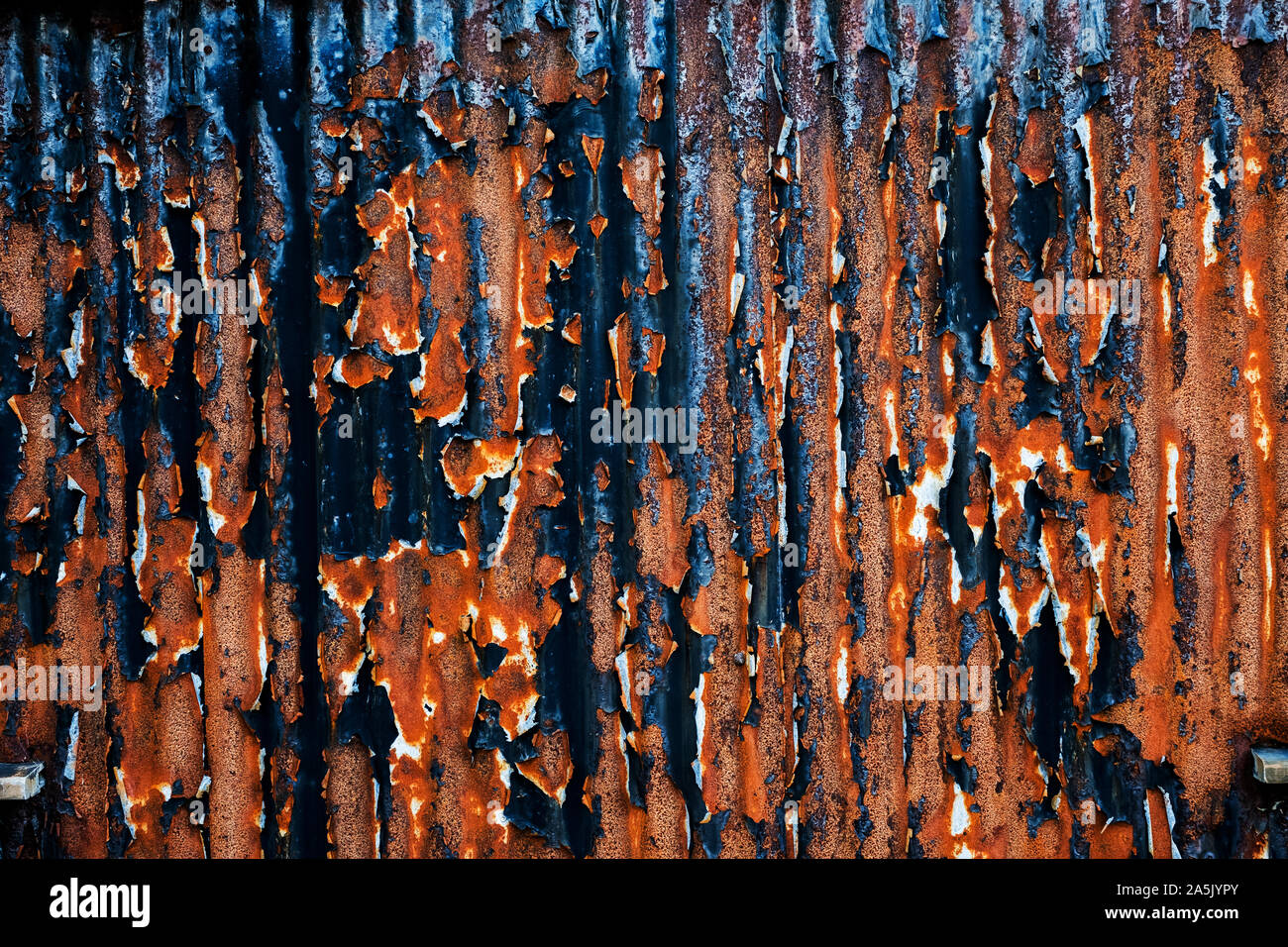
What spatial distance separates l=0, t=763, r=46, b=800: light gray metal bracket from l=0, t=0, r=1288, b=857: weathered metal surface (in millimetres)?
40

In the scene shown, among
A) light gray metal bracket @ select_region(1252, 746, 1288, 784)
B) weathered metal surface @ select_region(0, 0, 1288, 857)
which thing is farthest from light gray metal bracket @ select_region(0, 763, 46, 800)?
light gray metal bracket @ select_region(1252, 746, 1288, 784)

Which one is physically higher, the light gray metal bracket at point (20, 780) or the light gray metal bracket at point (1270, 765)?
the light gray metal bracket at point (20, 780)

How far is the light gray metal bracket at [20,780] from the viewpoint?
4.83 feet

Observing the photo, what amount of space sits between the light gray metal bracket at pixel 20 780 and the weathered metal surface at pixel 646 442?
40 millimetres

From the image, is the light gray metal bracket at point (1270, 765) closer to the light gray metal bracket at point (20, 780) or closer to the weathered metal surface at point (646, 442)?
the weathered metal surface at point (646, 442)

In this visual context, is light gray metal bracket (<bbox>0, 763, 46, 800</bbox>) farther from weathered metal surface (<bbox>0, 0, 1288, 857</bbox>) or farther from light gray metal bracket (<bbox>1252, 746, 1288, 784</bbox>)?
light gray metal bracket (<bbox>1252, 746, 1288, 784</bbox>)

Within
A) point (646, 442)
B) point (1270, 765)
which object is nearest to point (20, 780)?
point (646, 442)

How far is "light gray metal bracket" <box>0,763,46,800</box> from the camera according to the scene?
4.83 feet

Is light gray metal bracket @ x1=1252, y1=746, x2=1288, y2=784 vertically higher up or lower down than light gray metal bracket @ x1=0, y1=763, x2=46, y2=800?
lower down

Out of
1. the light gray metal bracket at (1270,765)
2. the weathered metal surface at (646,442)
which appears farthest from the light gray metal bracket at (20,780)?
the light gray metal bracket at (1270,765)

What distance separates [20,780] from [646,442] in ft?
4.79

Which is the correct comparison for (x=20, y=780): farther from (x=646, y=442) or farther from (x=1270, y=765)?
(x=1270, y=765)

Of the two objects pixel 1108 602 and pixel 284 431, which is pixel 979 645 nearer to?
pixel 1108 602

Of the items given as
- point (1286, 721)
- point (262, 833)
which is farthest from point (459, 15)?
point (1286, 721)
